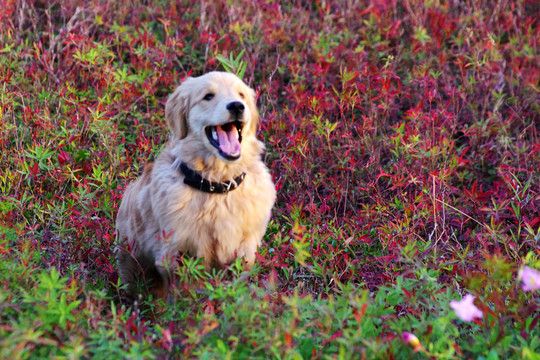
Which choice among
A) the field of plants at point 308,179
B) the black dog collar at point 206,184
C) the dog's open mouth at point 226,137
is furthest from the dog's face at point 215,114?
the field of plants at point 308,179

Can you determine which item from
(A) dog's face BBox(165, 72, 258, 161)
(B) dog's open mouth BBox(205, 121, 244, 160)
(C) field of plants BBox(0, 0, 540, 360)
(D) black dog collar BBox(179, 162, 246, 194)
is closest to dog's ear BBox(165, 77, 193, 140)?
(A) dog's face BBox(165, 72, 258, 161)

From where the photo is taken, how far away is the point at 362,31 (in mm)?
6008

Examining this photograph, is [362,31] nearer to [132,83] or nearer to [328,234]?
[132,83]

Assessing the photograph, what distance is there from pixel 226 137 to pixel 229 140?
0.03 metres

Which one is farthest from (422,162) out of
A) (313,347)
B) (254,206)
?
(313,347)

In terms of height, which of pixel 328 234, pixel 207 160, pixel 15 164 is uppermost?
pixel 207 160

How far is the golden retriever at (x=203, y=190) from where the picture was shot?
3.19m

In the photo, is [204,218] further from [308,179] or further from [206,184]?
[308,179]

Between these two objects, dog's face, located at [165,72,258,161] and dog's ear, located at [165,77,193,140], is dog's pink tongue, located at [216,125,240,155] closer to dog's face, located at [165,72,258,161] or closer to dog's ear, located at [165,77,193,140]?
dog's face, located at [165,72,258,161]

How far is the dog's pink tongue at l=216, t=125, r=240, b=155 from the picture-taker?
10.9 ft

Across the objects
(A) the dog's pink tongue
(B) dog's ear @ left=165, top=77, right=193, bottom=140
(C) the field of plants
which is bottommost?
(C) the field of plants

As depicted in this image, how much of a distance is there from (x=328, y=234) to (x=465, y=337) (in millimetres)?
1190

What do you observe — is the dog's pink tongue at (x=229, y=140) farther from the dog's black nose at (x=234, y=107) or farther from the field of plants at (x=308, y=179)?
the field of plants at (x=308, y=179)

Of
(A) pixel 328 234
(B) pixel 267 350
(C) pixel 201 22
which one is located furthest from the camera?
(C) pixel 201 22
